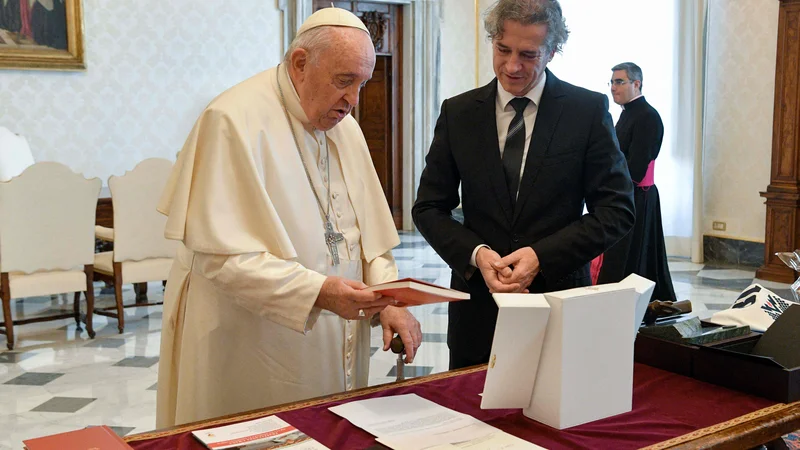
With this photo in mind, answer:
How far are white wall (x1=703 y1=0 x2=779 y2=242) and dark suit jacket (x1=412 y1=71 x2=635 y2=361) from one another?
21.0 ft

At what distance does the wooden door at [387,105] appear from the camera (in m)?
11.3

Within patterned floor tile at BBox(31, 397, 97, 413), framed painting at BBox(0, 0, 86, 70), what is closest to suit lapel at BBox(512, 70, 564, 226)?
patterned floor tile at BBox(31, 397, 97, 413)

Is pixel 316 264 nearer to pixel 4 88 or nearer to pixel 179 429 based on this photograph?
pixel 179 429

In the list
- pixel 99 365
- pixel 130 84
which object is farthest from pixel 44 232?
→ pixel 130 84

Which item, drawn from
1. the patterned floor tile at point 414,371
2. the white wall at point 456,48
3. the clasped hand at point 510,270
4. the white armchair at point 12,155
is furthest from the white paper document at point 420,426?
the white wall at point 456,48

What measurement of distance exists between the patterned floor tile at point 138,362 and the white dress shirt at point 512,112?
3558 millimetres

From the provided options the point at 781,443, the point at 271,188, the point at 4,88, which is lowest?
the point at 781,443

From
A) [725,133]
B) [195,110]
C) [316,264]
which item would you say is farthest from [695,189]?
[316,264]

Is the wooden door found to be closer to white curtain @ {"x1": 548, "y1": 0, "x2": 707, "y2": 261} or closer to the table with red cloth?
white curtain @ {"x1": 548, "y1": 0, "x2": 707, "y2": 261}

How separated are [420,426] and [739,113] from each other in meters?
7.67

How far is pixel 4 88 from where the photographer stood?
326 inches

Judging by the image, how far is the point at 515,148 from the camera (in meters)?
2.55

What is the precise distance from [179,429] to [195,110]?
8.12m

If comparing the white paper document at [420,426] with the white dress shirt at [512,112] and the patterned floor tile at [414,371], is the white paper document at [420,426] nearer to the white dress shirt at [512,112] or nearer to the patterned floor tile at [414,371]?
the white dress shirt at [512,112]
